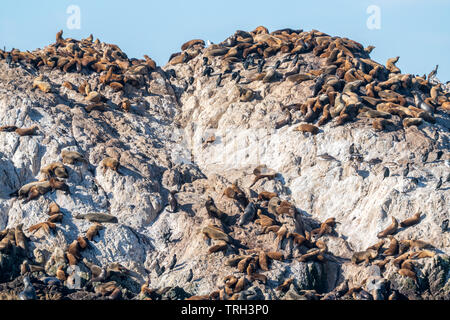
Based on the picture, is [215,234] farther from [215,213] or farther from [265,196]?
[265,196]

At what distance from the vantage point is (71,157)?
41.2 m

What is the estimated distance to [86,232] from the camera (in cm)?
3816

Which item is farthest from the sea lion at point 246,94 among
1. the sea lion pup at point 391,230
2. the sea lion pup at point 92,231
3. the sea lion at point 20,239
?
the sea lion at point 20,239

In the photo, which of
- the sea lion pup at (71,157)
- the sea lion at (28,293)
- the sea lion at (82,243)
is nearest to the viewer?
the sea lion at (28,293)

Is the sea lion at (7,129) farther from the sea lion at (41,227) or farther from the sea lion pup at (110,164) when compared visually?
the sea lion at (41,227)

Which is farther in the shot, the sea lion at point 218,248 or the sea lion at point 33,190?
the sea lion at point 33,190

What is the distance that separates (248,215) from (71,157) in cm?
777

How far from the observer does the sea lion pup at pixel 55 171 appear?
40438 millimetres

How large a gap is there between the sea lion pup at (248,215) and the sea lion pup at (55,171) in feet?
24.0

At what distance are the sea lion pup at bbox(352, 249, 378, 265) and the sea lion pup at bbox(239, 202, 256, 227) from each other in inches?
170

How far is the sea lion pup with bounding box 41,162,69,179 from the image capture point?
133ft

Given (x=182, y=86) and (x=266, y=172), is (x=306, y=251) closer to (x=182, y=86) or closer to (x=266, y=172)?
(x=266, y=172)
